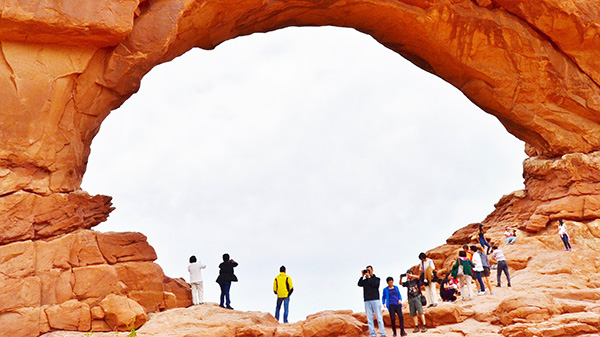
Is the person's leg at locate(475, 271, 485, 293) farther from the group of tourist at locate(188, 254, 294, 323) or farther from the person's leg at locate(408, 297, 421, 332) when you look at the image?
Answer: the group of tourist at locate(188, 254, 294, 323)

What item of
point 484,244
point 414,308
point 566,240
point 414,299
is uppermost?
point 484,244

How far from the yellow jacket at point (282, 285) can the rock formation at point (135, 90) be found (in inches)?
135

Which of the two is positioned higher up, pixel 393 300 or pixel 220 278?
Answer: pixel 220 278

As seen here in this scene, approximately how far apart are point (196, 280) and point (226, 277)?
4.02 ft

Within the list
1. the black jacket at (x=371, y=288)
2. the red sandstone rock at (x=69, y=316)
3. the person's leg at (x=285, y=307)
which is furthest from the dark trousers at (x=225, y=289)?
the black jacket at (x=371, y=288)

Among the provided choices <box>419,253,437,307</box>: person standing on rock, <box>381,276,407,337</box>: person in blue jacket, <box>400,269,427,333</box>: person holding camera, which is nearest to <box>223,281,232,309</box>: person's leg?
<box>381,276,407,337</box>: person in blue jacket

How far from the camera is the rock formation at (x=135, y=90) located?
16594 mm

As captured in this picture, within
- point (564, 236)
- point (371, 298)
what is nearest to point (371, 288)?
point (371, 298)

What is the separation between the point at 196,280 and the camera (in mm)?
18875

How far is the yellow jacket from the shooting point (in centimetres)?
1783

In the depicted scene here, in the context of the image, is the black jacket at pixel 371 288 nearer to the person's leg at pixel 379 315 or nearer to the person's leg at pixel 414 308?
the person's leg at pixel 379 315

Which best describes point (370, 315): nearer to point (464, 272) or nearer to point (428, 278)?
point (428, 278)

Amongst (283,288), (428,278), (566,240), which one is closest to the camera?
(428,278)

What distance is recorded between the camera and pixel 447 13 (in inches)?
875
